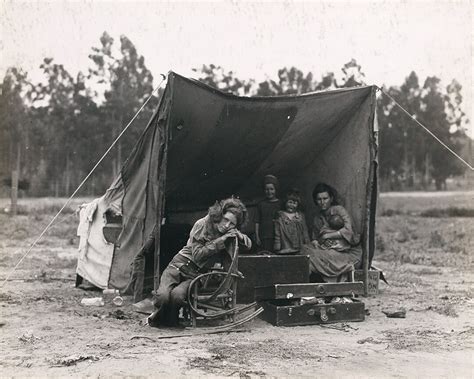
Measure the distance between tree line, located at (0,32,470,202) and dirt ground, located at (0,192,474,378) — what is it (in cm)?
1896

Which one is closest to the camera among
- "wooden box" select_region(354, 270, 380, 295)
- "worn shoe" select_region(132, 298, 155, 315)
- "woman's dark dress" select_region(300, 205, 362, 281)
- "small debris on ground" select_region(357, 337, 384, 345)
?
"small debris on ground" select_region(357, 337, 384, 345)

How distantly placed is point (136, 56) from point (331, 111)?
24.4 meters

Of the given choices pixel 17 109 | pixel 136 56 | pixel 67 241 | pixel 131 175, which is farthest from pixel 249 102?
pixel 136 56

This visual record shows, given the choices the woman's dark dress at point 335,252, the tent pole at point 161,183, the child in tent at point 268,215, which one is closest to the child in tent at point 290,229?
the woman's dark dress at point 335,252

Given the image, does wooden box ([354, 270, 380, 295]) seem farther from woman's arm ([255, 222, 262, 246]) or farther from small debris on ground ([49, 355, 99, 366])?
small debris on ground ([49, 355, 99, 366])

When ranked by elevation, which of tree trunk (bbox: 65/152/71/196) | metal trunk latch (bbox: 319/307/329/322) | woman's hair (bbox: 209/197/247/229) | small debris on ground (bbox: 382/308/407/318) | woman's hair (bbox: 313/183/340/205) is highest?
tree trunk (bbox: 65/152/71/196)

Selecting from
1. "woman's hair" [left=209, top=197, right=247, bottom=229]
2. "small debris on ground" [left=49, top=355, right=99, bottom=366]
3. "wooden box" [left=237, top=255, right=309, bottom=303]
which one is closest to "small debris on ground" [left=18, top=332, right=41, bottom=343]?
"small debris on ground" [left=49, top=355, right=99, bottom=366]

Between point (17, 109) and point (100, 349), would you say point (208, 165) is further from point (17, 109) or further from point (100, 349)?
point (17, 109)

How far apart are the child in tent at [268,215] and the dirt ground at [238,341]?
166 centimetres

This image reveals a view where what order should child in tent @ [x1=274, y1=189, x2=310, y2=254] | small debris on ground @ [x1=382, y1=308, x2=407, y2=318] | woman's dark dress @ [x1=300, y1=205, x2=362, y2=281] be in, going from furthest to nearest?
child in tent @ [x1=274, y1=189, x2=310, y2=254] < woman's dark dress @ [x1=300, y1=205, x2=362, y2=281] < small debris on ground @ [x1=382, y1=308, x2=407, y2=318]

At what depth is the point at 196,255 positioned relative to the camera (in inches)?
206

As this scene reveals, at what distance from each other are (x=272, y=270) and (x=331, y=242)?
1.38 metres

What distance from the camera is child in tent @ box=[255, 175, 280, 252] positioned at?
7.32m

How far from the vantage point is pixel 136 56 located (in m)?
29.4
